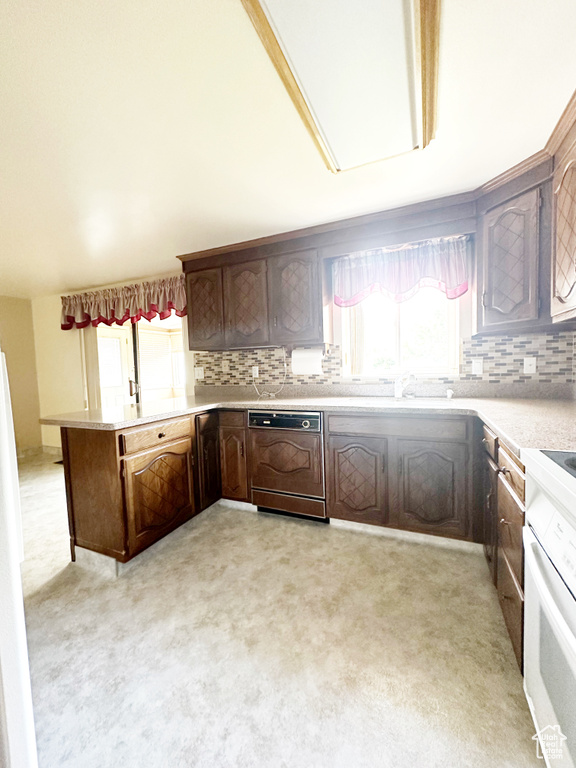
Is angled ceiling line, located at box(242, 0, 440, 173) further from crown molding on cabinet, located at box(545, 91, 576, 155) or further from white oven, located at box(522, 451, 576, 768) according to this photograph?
white oven, located at box(522, 451, 576, 768)

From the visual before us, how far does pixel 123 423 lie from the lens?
1.76 meters

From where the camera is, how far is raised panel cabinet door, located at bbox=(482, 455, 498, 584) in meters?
1.54

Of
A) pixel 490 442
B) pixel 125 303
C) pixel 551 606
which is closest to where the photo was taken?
pixel 551 606

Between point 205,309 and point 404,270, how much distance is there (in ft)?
A: 5.80

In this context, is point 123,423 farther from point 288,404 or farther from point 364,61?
point 364,61

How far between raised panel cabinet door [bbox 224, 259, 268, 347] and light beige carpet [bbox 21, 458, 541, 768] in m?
1.67

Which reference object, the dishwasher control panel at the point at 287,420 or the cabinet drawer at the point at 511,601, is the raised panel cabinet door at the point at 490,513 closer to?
the cabinet drawer at the point at 511,601

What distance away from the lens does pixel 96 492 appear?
1.91m

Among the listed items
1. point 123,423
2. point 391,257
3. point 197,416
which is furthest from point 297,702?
point 391,257

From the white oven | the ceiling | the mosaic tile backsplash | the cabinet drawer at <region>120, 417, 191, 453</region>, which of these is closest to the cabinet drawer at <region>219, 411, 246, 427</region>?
the cabinet drawer at <region>120, 417, 191, 453</region>

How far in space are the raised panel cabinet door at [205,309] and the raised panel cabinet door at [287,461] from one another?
1.03 m

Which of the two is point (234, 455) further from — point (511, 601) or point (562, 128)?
point (562, 128)

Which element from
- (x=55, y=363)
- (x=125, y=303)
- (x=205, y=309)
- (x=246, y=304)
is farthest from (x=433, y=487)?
(x=55, y=363)

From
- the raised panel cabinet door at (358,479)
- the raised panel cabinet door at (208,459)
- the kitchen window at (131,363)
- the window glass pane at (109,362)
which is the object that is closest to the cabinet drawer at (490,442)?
the raised panel cabinet door at (358,479)
